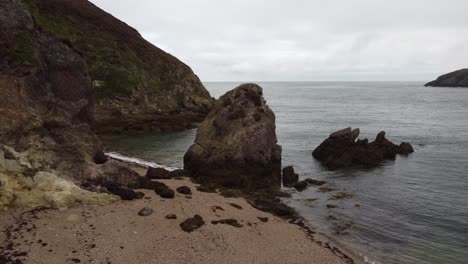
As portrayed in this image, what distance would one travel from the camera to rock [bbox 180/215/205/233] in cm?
2277

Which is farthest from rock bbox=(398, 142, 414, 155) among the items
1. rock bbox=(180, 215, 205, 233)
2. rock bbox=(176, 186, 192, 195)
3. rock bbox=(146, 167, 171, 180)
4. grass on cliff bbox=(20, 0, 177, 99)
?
grass on cliff bbox=(20, 0, 177, 99)

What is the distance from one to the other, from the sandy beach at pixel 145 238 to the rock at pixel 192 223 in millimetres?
308

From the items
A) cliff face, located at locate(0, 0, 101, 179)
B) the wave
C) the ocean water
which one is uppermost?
cliff face, located at locate(0, 0, 101, 179)

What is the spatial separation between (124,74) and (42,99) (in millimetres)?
56275

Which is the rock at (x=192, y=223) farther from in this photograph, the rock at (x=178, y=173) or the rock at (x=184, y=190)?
the rock at (x=178, y=173)

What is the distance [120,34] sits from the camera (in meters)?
101

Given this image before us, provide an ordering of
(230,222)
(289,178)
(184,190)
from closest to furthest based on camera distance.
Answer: (230,222), (184,190), (289,178)

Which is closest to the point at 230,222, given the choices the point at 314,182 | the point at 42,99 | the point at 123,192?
the point at 123,192

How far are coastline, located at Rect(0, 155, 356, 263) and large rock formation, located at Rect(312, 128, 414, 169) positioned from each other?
2261 centimetres

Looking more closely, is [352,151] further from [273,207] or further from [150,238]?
[150,238]

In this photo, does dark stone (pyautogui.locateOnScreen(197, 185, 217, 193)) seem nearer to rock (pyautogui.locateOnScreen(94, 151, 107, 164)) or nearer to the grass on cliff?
rock (pyautogui.locateOnScreen(94, 151, 107, 164))

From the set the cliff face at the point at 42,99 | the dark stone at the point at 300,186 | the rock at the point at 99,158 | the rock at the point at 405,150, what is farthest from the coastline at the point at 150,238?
the rock at the point at 405,150

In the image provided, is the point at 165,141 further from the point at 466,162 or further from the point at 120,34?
the point at 120,34

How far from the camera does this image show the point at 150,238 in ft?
69.6
